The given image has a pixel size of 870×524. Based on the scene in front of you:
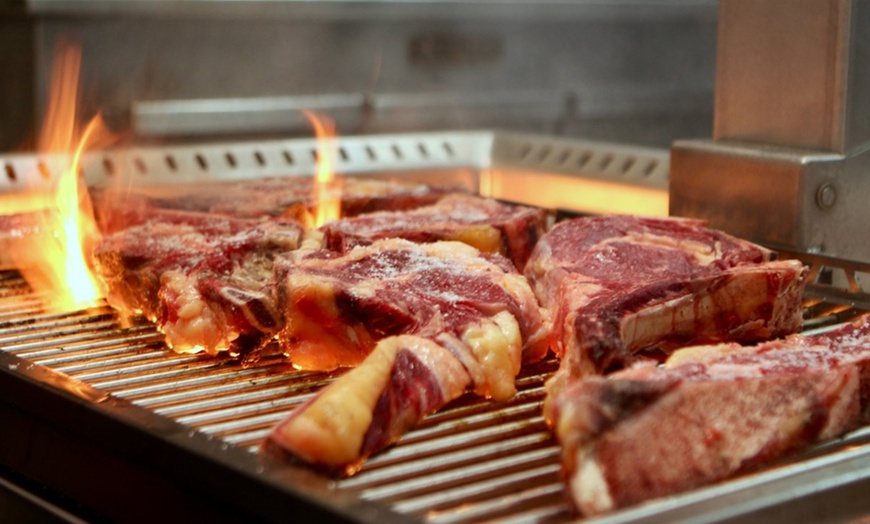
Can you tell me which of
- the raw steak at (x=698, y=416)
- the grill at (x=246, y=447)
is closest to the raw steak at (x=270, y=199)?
the grill at (x=246, y=447)

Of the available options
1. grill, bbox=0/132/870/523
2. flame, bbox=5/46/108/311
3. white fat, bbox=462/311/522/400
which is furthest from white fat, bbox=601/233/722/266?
flame, bbox=5/46/108/311

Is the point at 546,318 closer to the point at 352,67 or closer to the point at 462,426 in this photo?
the point at 462,426

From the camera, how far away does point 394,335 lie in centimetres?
235

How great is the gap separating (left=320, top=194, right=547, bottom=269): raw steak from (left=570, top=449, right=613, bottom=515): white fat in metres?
1.21

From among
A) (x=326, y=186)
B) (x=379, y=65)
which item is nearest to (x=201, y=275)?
(x=326, y=186)

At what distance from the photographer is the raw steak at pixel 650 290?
7.31 feet

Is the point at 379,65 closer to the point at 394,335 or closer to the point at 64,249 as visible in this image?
the point at 64,249

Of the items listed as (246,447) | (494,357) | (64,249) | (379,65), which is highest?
(379,65)

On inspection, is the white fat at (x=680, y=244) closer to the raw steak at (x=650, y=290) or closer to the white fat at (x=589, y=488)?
the raw steak at (x=650, y=290)

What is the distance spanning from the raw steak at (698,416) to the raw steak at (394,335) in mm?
297

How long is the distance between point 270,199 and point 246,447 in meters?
1.58

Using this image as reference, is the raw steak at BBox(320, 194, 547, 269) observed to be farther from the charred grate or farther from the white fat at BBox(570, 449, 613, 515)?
the white fat at BBox(570, 449, 613, 515)

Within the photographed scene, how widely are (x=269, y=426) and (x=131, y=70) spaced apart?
4029 mm

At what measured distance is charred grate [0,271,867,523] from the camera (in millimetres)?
1791
